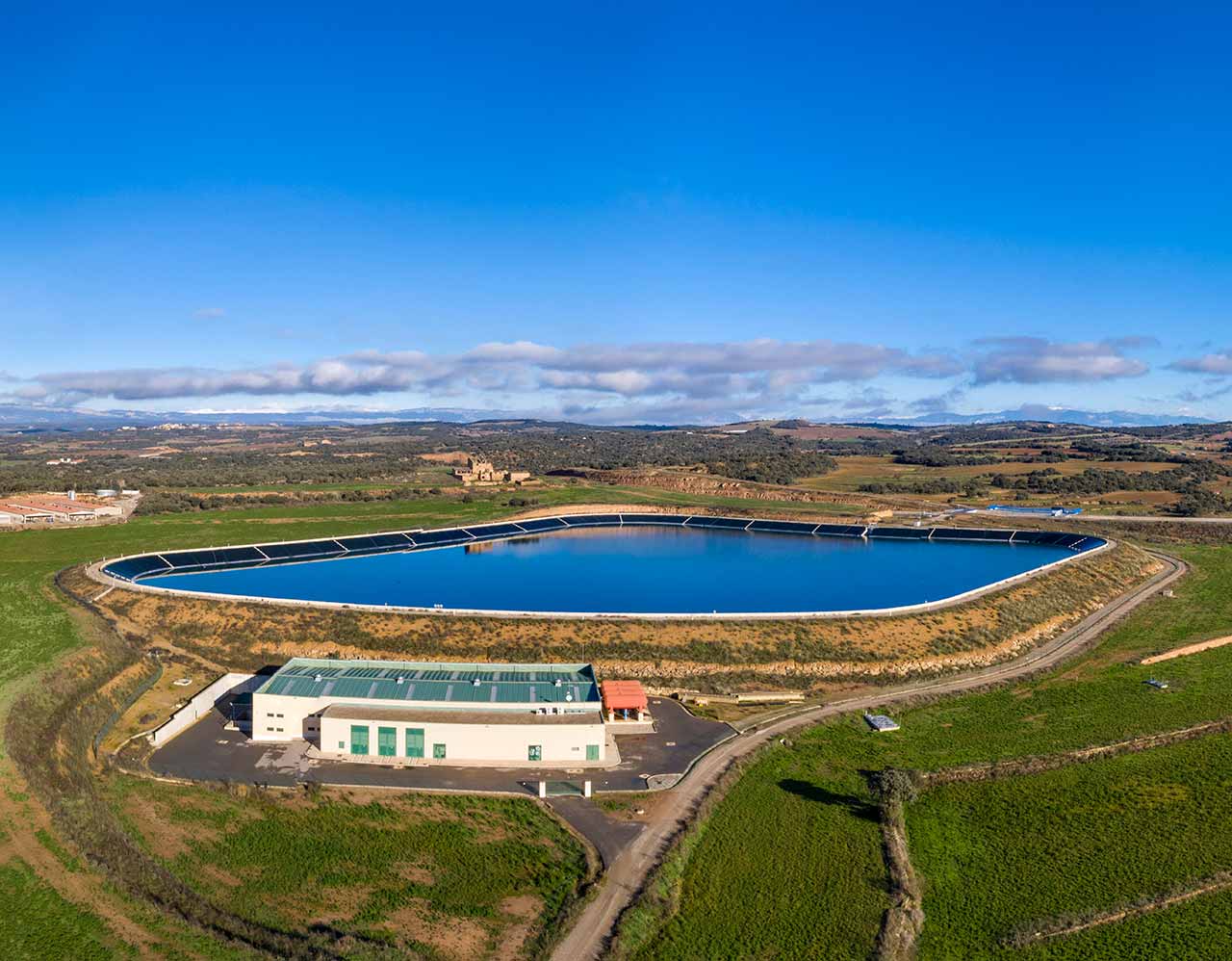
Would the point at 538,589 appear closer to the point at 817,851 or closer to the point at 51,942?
the point at 817,851

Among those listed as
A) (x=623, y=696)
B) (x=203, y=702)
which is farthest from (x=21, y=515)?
(x=623, y=696)

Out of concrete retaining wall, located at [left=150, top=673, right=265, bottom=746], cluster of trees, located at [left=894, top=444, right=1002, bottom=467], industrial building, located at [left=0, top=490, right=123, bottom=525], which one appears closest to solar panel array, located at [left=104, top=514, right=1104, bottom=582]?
concrete retaining wall, located at [left=150, top=673, right=265, bottom=746]

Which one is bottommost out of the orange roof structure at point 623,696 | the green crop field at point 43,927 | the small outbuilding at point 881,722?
the small outbuilding at point 881,722

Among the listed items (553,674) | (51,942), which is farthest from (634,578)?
(51,942)

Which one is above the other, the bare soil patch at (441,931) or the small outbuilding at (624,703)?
the small outbuilding at (624,703)

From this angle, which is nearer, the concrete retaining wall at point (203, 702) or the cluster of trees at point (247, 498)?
the concrete retaining wall at point (203, 702)

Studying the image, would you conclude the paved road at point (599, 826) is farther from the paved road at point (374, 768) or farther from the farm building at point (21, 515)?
the farm building at point (21, 515)

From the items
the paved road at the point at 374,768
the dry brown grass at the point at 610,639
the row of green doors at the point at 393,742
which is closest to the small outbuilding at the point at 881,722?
the dry brown grass at the point at 610,639
